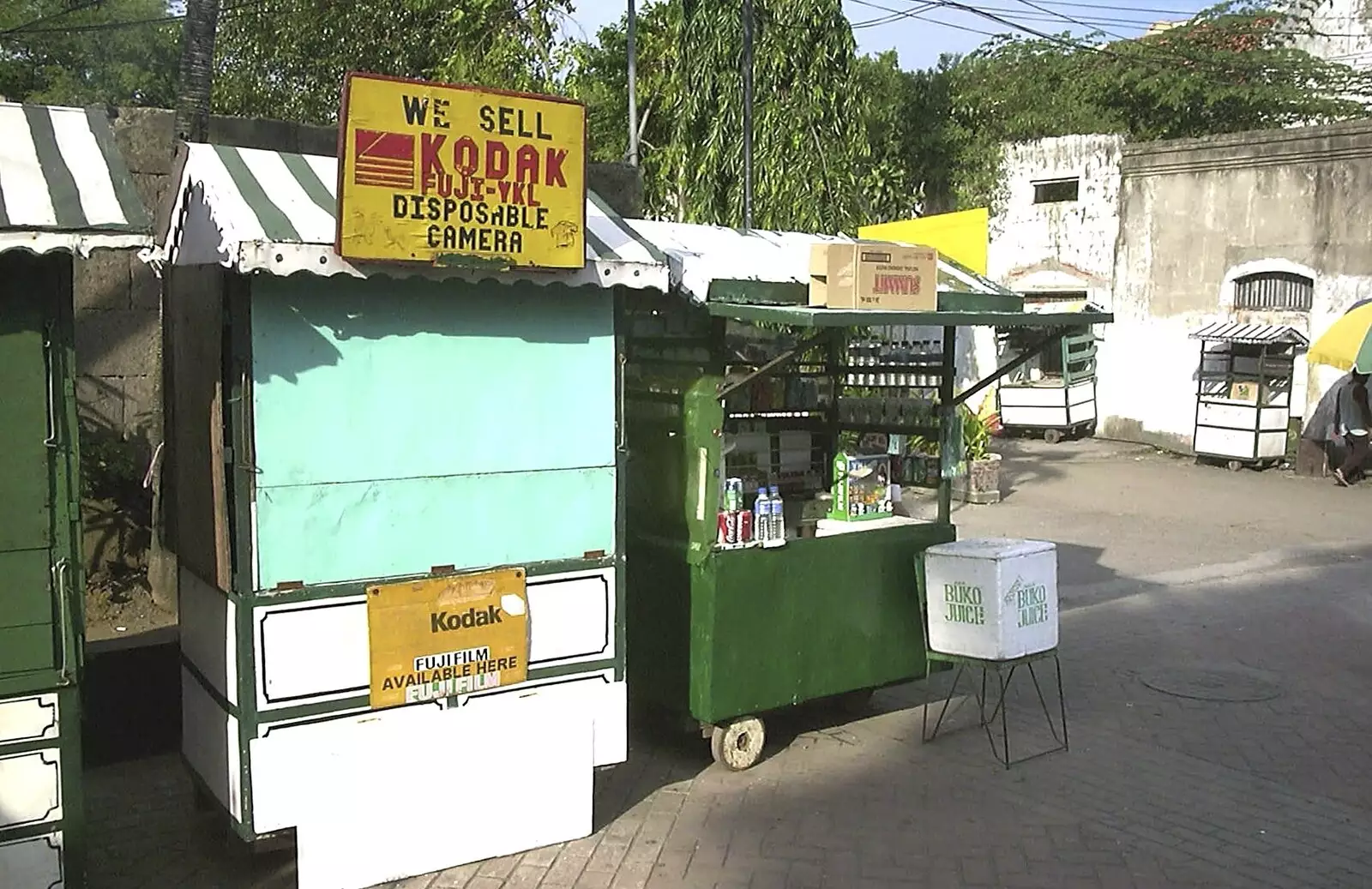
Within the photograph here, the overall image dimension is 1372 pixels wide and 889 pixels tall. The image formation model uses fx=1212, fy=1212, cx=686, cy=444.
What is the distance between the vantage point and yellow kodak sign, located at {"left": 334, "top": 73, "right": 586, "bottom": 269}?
4.21 m

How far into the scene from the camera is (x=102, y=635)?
673 centimetres

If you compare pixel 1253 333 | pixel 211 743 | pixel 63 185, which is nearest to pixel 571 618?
pixel 211 743

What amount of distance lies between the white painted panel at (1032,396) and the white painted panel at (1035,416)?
0.20 feet

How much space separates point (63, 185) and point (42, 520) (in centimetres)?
110

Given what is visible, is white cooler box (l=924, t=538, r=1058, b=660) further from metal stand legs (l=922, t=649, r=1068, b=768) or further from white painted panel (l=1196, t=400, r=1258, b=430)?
white painted panel (l=1196, t=400, r=1258, b=430)

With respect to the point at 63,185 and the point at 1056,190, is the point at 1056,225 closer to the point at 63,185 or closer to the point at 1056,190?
the point at 1056,190

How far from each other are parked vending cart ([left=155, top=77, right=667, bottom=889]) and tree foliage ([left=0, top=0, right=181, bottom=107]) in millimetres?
23321

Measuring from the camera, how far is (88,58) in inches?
1048

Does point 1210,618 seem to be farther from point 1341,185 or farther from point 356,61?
point 356,61

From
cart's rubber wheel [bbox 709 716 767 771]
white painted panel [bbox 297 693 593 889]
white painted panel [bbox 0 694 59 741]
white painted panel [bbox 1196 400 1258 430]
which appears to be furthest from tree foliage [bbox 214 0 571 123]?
white painted panel [bbox 0 694 59 741]

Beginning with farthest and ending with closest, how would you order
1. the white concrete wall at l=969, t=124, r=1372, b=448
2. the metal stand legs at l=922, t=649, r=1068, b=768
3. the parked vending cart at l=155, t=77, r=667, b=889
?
the white concrete wall at l=969, t=124, r=1372, b=448
the metal stand legs at l=922, t=649, r=1068, b=768
the parked vending cart at l=155, t=77, r=667, b=889

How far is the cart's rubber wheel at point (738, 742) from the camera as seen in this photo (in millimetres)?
5965

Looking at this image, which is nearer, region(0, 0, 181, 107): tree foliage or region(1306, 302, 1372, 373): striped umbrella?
region(1306, 302, 1372, 373): striped umbrella

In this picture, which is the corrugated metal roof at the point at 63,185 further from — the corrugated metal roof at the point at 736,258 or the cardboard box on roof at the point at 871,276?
the cardboard box on roof at the point at 871,276
